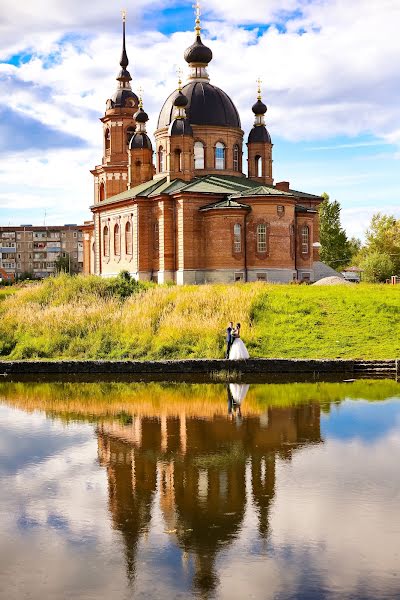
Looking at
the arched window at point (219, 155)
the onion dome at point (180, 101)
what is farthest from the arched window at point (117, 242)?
the onion dome at point (180, 101)

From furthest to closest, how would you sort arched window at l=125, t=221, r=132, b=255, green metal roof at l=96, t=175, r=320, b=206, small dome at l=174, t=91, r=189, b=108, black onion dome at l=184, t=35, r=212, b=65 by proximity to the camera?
black onion dome at l=184, t=35, r=212, b=65 → arched window at l=125, t=221, r=132, b=255 → small dome at l=174, t=91, r=189, b=108 → green metal roof at l=96, t=175, r=320, b=206

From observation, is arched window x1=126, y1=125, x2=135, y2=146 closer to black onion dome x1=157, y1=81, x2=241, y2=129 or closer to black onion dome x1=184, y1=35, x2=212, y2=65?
black onion dome x1=157, y1=81, x2=241, y2=129

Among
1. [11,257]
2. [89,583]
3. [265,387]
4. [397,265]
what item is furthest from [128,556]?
[11,257]

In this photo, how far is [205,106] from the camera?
4738 cm

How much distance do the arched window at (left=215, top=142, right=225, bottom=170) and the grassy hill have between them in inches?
697

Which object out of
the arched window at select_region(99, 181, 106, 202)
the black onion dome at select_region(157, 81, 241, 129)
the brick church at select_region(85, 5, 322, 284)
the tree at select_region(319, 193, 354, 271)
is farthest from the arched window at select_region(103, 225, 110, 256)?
the tree at select_region(319, 193, 354, 271)

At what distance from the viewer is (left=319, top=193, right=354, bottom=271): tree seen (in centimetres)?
6762

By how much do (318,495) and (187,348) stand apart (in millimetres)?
15407

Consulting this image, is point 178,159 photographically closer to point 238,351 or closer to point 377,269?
point 377,269

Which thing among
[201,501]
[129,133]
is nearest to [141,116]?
[129,133]

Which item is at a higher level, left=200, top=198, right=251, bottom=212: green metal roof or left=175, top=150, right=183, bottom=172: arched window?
left=175, top=150, right=183, bottom=172: arched window

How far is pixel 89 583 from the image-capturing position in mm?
7262

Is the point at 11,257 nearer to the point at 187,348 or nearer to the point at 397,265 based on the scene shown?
the point at 397,265

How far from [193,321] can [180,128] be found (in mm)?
20430
